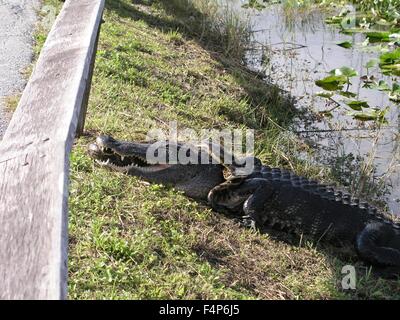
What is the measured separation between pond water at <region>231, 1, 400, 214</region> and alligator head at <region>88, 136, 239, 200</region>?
1.58m

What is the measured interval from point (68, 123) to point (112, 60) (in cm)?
428

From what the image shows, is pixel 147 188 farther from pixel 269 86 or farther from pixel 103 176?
pixel 269 86

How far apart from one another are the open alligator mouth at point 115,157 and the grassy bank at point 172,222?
0.25 ft

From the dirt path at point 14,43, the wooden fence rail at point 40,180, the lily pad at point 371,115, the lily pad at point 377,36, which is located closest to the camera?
the wooden fence rail at point 40,180

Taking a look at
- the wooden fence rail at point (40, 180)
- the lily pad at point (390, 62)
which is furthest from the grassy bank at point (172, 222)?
the lily pad at point (390, 62)

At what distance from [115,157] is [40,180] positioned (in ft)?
7.93

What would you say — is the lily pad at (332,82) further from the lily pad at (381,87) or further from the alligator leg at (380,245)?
the alligator leg at (380,245)

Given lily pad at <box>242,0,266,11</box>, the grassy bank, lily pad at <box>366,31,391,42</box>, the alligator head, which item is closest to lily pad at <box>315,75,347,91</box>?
the grassy bank

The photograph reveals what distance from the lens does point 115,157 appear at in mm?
4305

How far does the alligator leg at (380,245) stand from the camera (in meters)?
3.92

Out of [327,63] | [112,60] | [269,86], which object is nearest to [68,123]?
[112,60]
